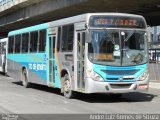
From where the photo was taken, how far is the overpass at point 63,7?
30547 mm

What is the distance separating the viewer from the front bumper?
14812mm

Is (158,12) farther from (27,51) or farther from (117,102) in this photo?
(117,102)

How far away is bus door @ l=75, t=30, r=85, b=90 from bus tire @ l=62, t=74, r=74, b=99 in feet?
2.73

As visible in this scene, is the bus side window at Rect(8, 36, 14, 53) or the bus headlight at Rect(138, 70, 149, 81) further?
the bus side window at Rect(8, 36, 14, 53)

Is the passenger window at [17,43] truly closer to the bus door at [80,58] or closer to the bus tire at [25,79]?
the bus tire at [25,79]

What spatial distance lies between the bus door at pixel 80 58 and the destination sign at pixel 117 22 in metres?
0.59

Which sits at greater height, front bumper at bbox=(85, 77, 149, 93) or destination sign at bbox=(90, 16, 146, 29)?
destination sign at bbox=(90, 16, 146, 29)

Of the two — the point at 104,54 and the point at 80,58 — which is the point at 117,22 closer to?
the point at 104,54

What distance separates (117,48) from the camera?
15133mm

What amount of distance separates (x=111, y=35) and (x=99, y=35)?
0.42 m

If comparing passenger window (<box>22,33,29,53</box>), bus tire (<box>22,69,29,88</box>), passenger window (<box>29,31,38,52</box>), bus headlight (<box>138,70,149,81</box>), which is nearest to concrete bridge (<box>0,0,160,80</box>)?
bus tire (<box>22,69,29,88</box>)

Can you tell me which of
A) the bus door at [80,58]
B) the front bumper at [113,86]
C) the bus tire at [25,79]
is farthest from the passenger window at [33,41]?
the front bumper at [113,86]

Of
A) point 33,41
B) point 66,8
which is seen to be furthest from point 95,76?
point 66,8

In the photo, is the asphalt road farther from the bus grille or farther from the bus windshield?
the bus windshield
